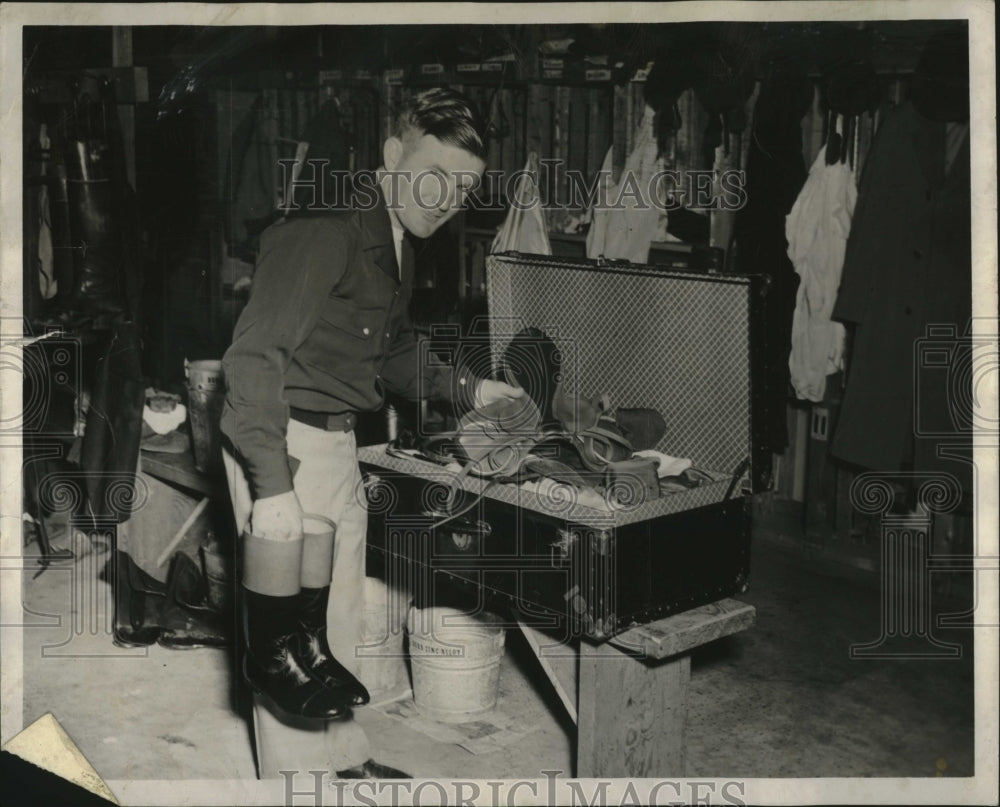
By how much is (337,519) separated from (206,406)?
3.22 feet

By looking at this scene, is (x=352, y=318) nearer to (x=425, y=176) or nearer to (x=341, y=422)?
(x=341, y=422)

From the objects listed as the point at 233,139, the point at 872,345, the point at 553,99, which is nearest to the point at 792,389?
the point at 872,345

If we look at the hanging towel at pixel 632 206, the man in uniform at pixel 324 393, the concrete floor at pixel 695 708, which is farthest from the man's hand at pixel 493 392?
the hanging towel at pixel 632 206

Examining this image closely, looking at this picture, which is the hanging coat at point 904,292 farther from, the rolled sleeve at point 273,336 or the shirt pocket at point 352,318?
the rolled sleeve at point 273,336

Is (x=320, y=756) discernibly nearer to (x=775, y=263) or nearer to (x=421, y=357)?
(x=421, y=357)

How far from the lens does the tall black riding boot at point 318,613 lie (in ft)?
9.36

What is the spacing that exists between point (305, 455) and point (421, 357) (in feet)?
1.91

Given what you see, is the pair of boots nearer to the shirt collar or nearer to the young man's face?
the shirt collar

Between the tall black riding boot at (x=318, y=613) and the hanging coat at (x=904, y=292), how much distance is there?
8.10 ft

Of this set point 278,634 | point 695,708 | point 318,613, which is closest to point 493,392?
point 318,613


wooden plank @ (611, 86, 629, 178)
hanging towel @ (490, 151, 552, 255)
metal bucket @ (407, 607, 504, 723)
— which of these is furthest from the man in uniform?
wooden plank @ (611, 86, 629, 178)

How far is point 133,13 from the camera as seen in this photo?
295 centimetres

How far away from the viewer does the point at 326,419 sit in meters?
3.17

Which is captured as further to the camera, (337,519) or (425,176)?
(337,519)
